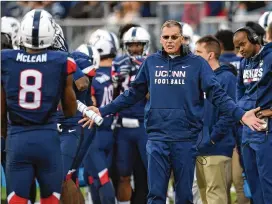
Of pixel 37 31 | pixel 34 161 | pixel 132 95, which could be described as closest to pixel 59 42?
pixel 132 95

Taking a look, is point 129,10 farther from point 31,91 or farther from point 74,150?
point 31,91

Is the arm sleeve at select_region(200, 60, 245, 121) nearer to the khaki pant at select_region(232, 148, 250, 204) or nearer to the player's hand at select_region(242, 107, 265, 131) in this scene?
the player's hand at select_region(242, 107, 265, 131)

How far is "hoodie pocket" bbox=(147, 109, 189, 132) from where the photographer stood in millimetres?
9039

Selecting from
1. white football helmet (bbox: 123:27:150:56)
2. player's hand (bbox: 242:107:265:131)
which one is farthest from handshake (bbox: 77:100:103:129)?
white football helmet (bbox: 123:27:150:56)

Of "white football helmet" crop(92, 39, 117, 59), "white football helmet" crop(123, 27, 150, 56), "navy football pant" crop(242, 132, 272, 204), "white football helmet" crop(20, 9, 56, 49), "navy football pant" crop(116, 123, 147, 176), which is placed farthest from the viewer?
"white football helmet" crop(92, 39, 117, 59)

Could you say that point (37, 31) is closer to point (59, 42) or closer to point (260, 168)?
point (59, 42)

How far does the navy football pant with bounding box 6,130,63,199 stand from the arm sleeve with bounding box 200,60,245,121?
1.48 meters

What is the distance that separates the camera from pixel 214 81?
29.7 feet

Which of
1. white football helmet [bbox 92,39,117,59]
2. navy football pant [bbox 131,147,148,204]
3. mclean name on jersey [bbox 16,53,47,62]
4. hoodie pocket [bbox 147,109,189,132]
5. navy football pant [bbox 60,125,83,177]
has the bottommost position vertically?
navy football pant [bbox 131,147,148,204]

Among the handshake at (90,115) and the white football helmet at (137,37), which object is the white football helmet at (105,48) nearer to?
the white football helmet at (137,37)

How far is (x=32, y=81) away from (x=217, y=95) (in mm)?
1698

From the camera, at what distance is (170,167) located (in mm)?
9109

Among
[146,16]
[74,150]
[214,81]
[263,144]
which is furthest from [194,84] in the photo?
[146,16]

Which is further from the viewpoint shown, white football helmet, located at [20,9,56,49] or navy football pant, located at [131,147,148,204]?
navy football pant, located at [131,147,148,204]
